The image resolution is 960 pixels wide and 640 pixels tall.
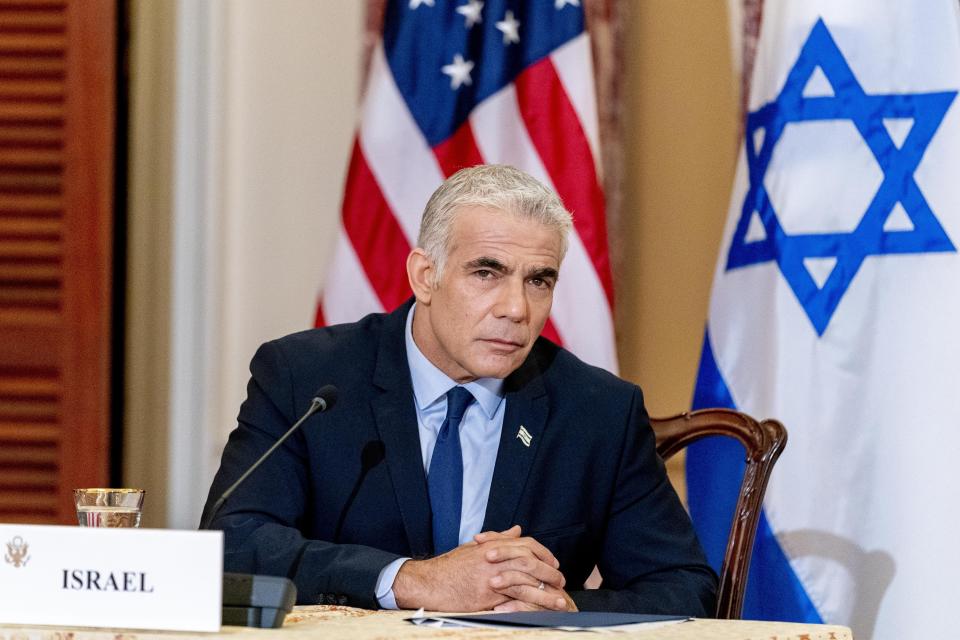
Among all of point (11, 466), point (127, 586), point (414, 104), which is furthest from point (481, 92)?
point (127, 586)

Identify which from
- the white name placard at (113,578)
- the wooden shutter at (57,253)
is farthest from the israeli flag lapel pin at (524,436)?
the wooden shutter at (57,253)

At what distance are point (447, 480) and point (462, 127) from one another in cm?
136

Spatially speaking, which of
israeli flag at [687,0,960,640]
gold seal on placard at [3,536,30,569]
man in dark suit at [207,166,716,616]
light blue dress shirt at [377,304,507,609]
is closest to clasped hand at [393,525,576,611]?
man in dark suit at [207,166,716,616]

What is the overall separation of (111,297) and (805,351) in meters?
1.97

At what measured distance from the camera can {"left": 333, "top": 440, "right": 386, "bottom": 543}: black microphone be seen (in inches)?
91.3

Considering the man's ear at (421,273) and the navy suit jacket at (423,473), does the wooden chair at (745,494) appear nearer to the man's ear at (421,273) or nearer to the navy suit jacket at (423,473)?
the navy suit jacket at (423,473)

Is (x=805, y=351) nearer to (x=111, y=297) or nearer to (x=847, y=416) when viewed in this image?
(x=847, y=416)

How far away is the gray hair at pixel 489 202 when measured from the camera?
7.61ft

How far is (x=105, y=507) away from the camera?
5.52 feet

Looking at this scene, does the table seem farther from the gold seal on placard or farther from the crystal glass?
the crystal glass

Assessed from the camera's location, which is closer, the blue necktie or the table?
the table

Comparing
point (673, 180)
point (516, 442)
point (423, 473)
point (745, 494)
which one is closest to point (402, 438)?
point (423, 473)

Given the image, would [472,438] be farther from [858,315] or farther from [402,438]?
[858,315]

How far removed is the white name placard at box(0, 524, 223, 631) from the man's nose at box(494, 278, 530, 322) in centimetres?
97
